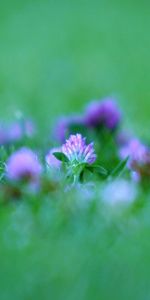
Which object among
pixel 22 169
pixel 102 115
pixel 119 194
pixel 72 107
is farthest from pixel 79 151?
pixel 72 107

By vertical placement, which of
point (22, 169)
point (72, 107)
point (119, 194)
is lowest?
point (119, 194)

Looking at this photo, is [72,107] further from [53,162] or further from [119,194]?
[119,194]

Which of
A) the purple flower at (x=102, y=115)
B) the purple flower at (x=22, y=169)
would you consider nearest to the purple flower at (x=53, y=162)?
the purple flower at (x=22, y=169)

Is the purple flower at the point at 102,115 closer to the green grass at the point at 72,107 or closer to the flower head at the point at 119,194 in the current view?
the green grass at the point at 72,107

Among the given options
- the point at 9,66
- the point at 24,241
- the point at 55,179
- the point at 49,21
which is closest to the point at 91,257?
the point at 24,241

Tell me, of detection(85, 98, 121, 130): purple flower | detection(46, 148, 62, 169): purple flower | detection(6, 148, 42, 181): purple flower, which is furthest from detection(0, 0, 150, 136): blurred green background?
detection(6, 148, 42, 181): purple flower

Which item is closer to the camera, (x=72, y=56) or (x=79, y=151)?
(x=79, y=151)

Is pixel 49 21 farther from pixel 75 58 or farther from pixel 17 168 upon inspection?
pixel 17 168

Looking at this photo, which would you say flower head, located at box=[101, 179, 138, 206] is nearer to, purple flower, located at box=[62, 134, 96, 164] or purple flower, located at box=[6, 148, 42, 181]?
purple flower, located at box=[6, 148, 42, 181]
